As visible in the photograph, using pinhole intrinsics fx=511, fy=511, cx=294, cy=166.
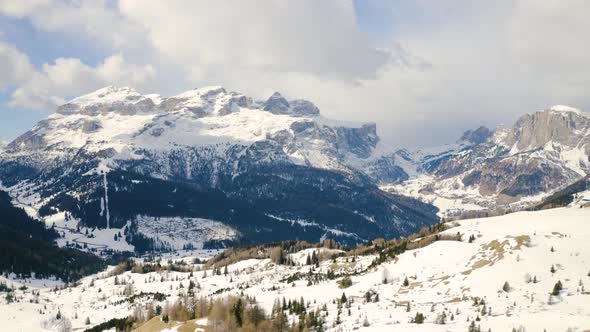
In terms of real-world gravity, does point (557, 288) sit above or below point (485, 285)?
above

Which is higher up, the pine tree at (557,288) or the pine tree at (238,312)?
the pine tree at (557,288)

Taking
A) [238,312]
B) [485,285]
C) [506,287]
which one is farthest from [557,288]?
[238,312]

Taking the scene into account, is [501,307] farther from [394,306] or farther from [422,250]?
[422,250]

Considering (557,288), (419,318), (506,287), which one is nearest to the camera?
(419,318)

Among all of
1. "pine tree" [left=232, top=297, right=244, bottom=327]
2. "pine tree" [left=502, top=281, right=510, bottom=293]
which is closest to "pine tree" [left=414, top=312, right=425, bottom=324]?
"pine tree" [left=502, top=281, right=510, bottom=293]

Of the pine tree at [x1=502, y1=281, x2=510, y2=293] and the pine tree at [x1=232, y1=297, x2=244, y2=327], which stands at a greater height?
the pine tree at [x1=502, y1=281, x2=510, y2=293]

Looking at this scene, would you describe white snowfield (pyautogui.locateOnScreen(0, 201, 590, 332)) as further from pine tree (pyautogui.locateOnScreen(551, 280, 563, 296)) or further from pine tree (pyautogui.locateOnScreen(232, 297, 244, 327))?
pine tree (pyautogui.locateOnScreen(232, 297, 244, 327))

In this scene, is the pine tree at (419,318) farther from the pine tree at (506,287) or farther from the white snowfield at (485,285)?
the pine tree at (506,287)

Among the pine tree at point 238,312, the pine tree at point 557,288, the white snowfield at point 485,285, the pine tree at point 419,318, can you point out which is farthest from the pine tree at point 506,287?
the pine tree at point 238,312

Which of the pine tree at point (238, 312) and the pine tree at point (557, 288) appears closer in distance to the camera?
the pine tree at point (557, 288)

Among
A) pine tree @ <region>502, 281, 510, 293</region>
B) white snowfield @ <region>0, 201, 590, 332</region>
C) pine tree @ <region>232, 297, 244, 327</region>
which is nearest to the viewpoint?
white snowfield @ <region>0, 201, 590, 332</region>

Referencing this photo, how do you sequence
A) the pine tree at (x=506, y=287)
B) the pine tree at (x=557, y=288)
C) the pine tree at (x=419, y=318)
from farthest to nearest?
1. the pine tree at (x=506, y=287)
2. the pine tree at (x=557, y=288)
3. the pine tree at (x=419, y=318)

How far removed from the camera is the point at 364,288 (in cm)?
16350

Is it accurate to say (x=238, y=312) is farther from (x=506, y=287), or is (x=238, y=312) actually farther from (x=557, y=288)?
(x=557, y=288)
